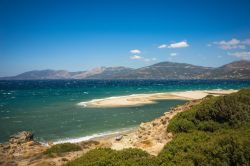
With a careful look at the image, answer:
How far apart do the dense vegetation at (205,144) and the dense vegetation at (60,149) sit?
674cm

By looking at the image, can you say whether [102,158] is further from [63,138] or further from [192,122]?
[63,138]

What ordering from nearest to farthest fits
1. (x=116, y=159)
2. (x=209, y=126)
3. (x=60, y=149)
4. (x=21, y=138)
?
(x=116, y=159), (x=209, y=126), (x=60, y=149), (x=21, y=138)

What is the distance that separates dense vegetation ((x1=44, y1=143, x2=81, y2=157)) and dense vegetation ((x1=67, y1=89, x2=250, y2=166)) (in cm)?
674

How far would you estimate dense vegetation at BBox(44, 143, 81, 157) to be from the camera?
60.5ft

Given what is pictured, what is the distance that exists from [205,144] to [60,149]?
11860 mm

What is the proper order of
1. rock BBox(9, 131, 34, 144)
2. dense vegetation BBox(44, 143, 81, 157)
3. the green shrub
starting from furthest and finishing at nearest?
rock BBox(9, 131, 34, 144) → dense vegetation BBox(44, 143, 81, 157) → the green shrub

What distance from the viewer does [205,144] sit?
1109cm

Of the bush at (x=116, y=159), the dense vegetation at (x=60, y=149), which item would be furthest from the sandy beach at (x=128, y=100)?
the bush at (x=116, y=159)

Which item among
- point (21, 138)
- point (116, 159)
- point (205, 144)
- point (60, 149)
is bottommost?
point (21, 138)

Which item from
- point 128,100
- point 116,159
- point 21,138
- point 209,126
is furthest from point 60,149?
point 128,100

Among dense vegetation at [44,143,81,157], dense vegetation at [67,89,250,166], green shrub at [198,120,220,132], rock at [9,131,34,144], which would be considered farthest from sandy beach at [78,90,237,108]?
green shrub at [198,120,220,132]

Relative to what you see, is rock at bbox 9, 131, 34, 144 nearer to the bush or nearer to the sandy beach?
the bush

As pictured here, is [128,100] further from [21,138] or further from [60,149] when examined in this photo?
[60,149]

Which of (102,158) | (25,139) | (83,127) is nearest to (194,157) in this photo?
(102,158)
